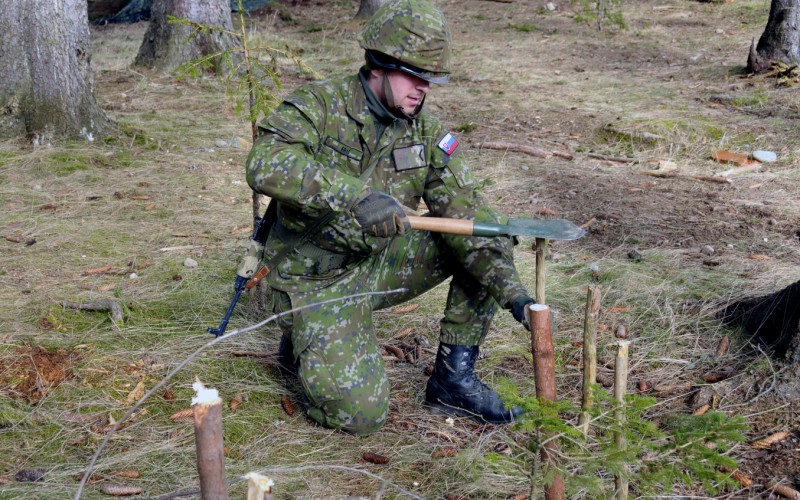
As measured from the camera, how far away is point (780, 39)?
9.12 meters

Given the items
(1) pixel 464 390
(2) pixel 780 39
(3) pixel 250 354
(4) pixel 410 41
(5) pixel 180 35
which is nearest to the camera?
(4) pixel 410 41

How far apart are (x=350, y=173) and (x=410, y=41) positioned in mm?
635

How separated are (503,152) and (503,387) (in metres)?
5.28

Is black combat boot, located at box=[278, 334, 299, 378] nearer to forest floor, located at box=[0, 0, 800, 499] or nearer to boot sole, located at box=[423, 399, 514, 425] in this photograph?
forest floor, located at box=[0, 0, 800, 499]

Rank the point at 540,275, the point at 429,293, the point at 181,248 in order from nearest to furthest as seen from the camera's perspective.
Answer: the point at 540,275 → the point at 429,293 → the point at 181,248

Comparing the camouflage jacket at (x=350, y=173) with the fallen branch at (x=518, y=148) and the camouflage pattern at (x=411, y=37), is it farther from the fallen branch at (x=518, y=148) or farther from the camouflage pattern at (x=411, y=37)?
the fallen branch at (x=518, y=148)

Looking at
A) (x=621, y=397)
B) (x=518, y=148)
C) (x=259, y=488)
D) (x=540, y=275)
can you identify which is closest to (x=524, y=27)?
(x=518, y=148)

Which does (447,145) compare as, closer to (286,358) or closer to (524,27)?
(286,358)

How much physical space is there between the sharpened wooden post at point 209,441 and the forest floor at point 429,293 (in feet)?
1.43

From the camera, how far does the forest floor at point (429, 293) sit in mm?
2980

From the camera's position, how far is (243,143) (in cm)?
752

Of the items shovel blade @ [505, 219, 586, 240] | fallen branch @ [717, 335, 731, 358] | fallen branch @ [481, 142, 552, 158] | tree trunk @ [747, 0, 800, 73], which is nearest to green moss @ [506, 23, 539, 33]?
tree trunk @ [747, 0, 800, 73]

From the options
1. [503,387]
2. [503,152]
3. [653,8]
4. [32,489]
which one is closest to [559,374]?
[503,387]

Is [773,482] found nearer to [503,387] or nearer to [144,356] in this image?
[503,387]
